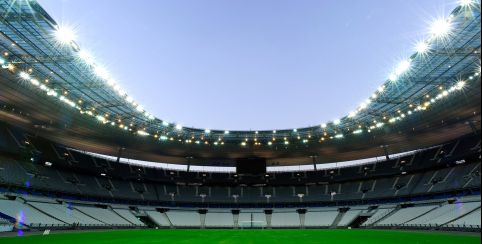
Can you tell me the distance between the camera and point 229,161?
63.5 metres

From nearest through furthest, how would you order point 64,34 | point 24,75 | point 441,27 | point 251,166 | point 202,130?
point 441,27 → point 64,34 → point 24,75 → point 202,130 → point 251,166

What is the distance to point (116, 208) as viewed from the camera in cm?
5256

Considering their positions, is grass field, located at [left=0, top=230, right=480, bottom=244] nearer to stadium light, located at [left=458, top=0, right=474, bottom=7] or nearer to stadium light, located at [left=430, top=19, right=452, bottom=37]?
stadium light, located at [left=430, top=19, right=452, bottom=37]

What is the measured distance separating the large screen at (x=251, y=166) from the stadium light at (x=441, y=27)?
4211cm

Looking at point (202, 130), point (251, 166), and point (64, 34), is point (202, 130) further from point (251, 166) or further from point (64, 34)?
point (64, 34)

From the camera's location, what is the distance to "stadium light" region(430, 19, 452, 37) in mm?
21438

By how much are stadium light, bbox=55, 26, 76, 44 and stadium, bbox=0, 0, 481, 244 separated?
0.12 metres

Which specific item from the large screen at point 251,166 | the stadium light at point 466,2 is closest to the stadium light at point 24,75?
the stadium light at point 466,2

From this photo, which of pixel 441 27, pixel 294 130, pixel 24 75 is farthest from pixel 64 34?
pixel 294 130

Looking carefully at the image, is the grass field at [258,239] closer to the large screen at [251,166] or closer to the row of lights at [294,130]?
the row of lights at [294,130]

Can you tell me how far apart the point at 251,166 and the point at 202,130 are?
1691 cm

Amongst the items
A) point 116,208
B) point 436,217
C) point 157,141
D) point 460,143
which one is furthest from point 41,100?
point 460,143

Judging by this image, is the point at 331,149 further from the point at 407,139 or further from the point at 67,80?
the point at 67,80

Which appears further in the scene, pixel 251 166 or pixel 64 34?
pixel 251 166
